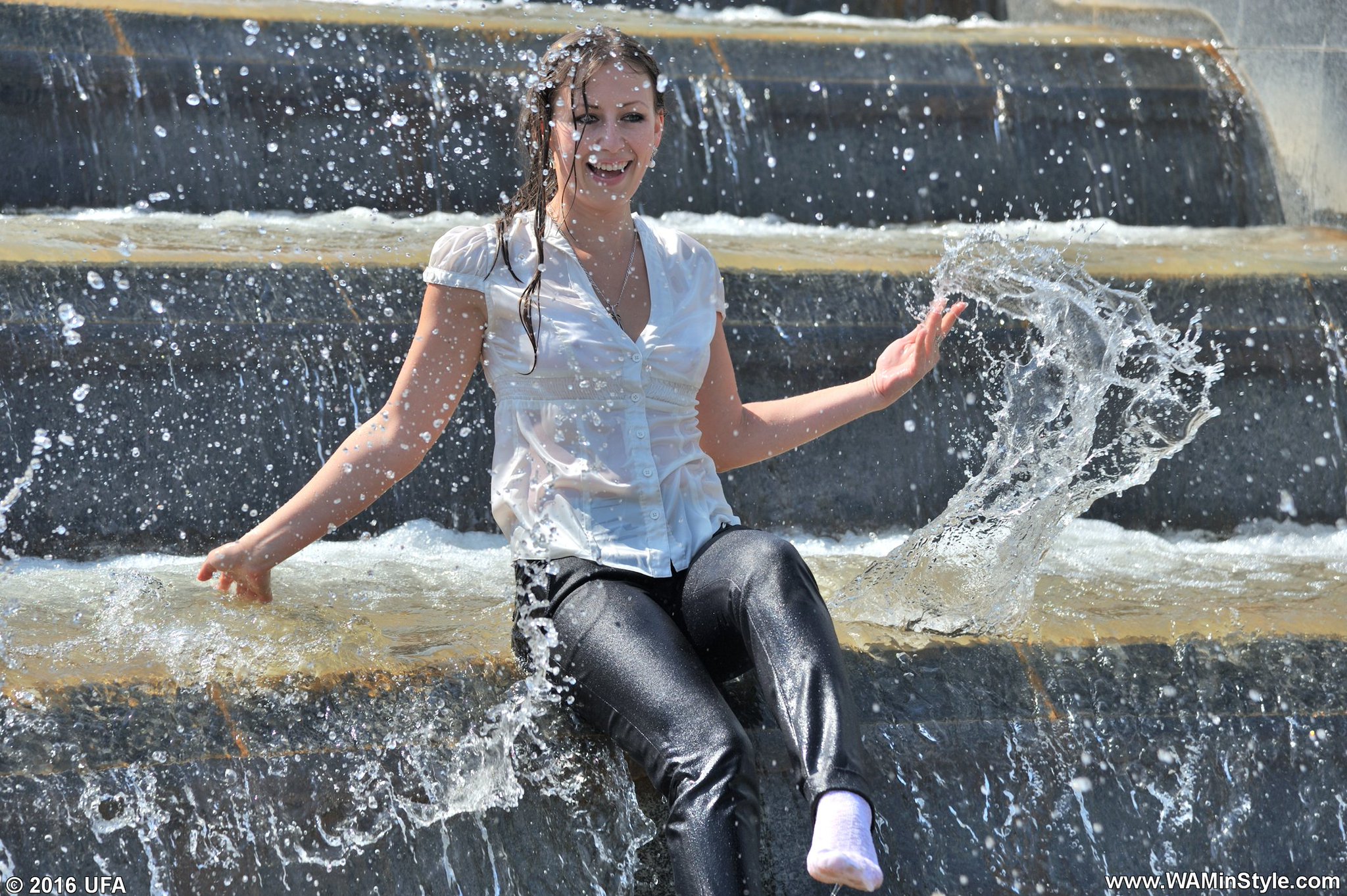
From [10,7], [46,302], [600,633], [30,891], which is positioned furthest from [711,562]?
[10,7]

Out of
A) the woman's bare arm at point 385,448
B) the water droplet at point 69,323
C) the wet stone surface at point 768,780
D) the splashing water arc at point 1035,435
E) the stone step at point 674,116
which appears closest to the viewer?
the wet stone surface at point 768,780

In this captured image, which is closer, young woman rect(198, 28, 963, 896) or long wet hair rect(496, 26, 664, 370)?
young woman rect(198, 28, 963, 896)

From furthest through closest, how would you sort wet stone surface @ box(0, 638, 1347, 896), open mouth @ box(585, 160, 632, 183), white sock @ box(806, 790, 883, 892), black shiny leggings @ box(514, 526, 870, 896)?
open mouth @ box(585, 160, 632, 183) < wet stone surface @ box(0, 638, 1347, 896) < black shiny leggings @ box(514, 526, 870, 896) < white sock @ box(806, 790, 883, 892)

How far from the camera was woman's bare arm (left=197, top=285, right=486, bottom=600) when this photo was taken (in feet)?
8.56

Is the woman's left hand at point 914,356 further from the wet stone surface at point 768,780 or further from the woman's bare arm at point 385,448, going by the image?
the woman's bare arm at point 385,448

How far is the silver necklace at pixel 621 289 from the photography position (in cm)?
279

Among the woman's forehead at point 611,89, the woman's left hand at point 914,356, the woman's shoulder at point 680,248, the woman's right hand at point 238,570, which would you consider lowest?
the woman's right hand at point 238,570

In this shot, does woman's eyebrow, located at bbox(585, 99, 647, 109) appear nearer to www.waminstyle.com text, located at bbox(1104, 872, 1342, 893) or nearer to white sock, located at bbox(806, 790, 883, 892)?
white sock, located at bbox(806, 790, 883, 892)

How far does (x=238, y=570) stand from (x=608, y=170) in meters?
0.98

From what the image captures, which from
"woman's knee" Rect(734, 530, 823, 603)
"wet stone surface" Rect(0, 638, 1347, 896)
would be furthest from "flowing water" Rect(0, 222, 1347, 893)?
"woman's knee" Rect(734, 530, 823, 603)

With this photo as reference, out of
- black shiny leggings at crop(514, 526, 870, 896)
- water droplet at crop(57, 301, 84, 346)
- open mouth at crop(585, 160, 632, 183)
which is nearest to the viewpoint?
black shiny leggings at crop(514, 526, 870, 896)

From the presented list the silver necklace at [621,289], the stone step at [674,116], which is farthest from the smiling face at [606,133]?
the stone step at [674,116]

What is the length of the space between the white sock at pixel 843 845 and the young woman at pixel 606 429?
0.18 metres

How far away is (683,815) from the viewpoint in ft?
7.36
